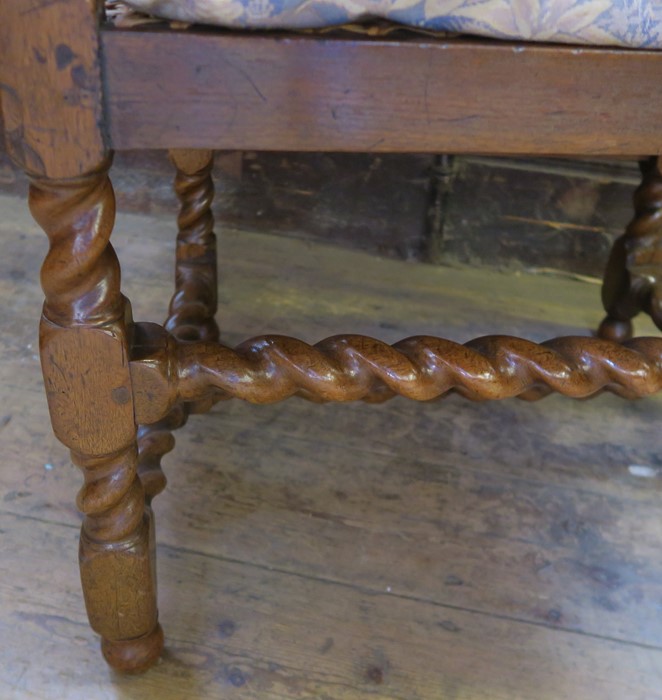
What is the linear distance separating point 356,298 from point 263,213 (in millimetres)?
309

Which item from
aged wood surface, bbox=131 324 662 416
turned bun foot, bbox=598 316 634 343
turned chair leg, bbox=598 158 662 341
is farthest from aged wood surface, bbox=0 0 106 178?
turned bun foot, bbox=598 316 634 343

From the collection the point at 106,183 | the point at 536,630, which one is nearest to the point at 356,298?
the point at 536,630

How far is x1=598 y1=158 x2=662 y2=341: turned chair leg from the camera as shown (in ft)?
A: 3.26

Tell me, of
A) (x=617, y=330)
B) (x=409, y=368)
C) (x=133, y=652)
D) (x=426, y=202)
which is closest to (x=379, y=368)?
(x=409, y=368)

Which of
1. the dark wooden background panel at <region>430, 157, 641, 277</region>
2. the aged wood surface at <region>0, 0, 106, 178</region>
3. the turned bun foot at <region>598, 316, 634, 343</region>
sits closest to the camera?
the aged wood surface at <region>0, 0, 106, 178</region>

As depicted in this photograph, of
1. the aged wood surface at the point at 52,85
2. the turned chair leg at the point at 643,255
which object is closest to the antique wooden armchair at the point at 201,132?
the aged wood surface at the point at 52,85

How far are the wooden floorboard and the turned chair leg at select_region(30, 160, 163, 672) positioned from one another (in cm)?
8

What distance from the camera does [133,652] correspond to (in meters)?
0.66

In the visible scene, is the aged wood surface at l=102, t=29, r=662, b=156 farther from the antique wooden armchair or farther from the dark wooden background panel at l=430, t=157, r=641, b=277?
the dark wooden background panel at l=430, t=157, r=641, b=277

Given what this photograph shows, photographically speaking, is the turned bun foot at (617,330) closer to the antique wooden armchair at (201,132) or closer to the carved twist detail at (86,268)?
the antique wooden armchair at (201,132)

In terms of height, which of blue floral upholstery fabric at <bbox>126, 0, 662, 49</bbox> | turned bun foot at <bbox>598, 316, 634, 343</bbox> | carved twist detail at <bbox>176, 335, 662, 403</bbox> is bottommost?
turned bun foot at <bbox>598, 316, 634, 343</bbox>

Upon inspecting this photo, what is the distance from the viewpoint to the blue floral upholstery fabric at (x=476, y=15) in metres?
0.47

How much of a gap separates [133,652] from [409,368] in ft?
1.10

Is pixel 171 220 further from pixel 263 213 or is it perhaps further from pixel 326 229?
pixel 326 229
